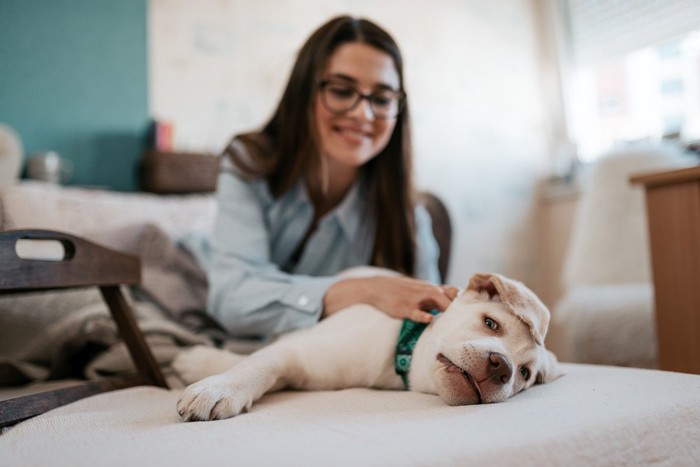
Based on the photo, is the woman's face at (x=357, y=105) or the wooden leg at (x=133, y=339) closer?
the wooden leg at (x=133, y=339)

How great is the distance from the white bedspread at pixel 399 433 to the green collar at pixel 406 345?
0.11 m

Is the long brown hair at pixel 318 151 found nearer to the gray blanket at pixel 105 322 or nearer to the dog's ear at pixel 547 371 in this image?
the gray blanket at pixel 105 322

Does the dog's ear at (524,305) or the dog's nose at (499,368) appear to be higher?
the dog's ear at (524,305)

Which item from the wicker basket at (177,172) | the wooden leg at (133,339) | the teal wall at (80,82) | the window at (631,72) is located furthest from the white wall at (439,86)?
the wooden leg at (133,339)

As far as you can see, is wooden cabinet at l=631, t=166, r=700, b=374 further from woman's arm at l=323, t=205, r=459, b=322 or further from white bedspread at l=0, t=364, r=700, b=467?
woman's arm at l=323, t=205, r=459, b=322

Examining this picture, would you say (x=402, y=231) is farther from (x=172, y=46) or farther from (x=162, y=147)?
(x=172, y=46)

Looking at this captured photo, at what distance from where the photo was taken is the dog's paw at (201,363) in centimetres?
113

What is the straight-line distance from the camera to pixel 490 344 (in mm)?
841

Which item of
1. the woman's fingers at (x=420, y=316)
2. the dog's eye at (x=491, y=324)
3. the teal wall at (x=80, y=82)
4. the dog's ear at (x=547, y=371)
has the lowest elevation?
the dog's ear at (x=547, y=371)

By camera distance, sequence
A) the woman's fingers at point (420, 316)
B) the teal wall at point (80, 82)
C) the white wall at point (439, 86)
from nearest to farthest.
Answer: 1. the woman's fingers at point (420, 316)
2. the teal wall at point (80, 82)
3. the white wall at point (439, 86)

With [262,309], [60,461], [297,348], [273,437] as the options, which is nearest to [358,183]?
[262,309]

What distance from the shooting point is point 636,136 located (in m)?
3.08

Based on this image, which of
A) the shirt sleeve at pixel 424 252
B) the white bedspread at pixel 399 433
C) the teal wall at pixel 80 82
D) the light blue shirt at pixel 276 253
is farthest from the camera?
the teal wall at pixel 80 82

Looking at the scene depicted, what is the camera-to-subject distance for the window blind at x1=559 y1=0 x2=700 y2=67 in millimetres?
2742
